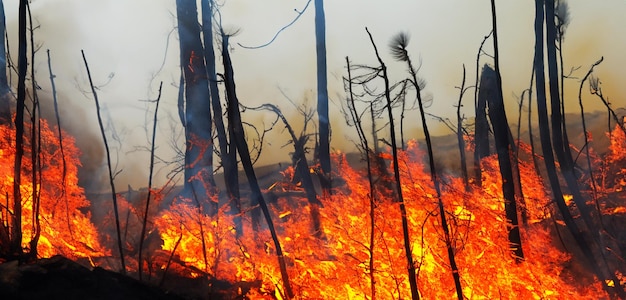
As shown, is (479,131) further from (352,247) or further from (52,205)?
(52,205)

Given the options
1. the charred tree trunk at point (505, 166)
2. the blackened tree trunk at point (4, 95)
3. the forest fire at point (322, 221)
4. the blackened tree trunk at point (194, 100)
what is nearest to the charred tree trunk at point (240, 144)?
the forest fire at point (322, 221)

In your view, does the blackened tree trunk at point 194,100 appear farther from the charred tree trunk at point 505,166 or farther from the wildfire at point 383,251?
the charred tree trunk at point 505,166

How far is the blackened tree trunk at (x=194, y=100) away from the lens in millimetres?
12367

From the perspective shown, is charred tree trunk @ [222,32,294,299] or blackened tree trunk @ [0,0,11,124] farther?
blackened tree trunk @ [0,0,11,124]

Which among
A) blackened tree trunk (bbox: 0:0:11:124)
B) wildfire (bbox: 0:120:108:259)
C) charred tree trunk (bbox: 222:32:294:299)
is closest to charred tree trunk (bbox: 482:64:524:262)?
charred tree trunk (bbox: 222:32:294:299)

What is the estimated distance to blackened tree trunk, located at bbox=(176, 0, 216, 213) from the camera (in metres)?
12.4

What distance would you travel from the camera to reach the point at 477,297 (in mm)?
9367

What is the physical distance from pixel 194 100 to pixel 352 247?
611 cm

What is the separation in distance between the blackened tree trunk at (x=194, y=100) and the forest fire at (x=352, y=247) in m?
1.24

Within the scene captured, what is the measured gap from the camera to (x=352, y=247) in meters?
10.6

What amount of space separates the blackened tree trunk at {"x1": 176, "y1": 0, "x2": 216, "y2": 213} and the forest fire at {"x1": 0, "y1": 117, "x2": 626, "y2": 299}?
49.0 inches

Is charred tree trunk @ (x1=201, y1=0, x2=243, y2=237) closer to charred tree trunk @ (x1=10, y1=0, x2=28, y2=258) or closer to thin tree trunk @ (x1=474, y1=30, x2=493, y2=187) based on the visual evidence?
charred tree trunk @ (x1=10, y1=0, x2=28, y2=258)

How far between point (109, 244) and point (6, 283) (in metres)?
6.71

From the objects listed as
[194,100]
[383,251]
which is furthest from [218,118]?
[383,251]
